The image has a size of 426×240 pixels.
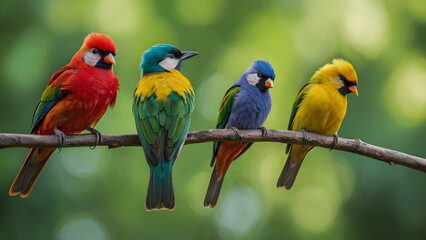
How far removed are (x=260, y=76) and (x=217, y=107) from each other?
432 centimetres

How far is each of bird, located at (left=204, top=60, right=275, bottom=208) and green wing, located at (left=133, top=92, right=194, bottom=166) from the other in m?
1.33

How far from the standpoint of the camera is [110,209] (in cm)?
1097

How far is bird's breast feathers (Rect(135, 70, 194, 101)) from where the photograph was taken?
191 inches

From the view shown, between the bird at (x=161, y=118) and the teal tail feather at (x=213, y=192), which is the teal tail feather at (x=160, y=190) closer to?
the bird at (x=161, y=118)

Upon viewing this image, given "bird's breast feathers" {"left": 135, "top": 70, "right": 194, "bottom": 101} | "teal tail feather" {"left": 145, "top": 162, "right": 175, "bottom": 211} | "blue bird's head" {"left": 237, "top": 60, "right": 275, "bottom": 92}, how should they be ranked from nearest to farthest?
"teal tail feather" {"left": 145, "top": 162, "right": 175, "bottom": 211}
"bird's breast feathers" {"left": 135, "top": 70, "right": 194, "bottom": 101}
"blue bird's head" {"left": 237, "top": 60, "right": 275, "bottom": 92}

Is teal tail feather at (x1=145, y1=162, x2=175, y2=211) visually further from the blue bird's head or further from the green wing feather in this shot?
the blue bird's head

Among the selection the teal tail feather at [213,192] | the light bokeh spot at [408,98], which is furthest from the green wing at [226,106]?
the light bokeh spot at [408,98]

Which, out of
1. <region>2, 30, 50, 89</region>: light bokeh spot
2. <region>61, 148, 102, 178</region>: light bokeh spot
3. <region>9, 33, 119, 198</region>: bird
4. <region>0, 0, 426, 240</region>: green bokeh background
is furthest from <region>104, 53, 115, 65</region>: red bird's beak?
<region>61, 148, 102, 178</region>: light bokeh spot

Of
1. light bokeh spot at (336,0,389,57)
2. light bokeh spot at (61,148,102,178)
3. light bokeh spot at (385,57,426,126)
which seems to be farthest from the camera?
light bokeh spot at (61,148,102,178)

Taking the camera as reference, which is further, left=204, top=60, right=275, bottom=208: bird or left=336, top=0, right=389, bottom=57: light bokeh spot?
left=336, top=0, right=389, bottom=57: light bokeh spot

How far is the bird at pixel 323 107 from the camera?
20.3 ft

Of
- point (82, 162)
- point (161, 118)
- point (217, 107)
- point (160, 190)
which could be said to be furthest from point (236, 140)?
point (82, 162)

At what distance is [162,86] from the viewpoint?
4914 mm

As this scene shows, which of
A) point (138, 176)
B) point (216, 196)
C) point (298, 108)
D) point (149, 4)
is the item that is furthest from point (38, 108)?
point (149, 4)
